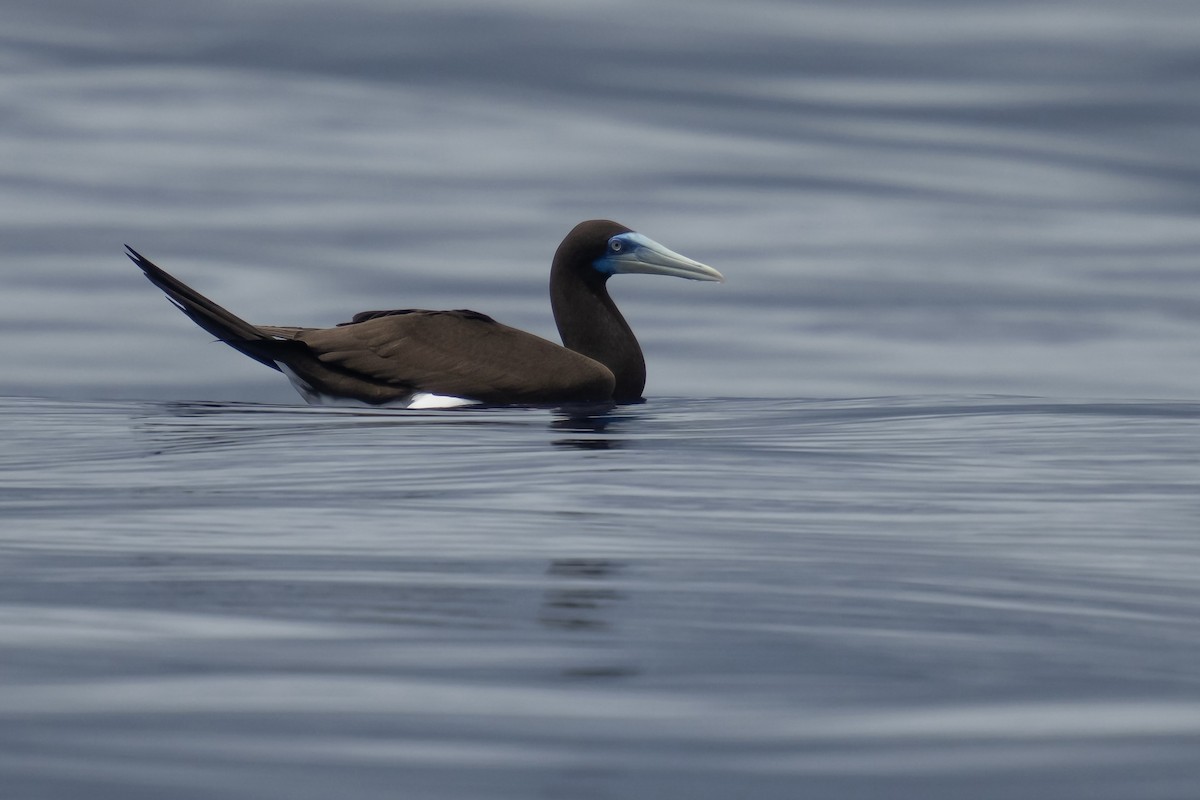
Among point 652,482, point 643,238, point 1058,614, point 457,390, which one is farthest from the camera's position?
point 643,238

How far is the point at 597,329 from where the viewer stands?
34.8 ft

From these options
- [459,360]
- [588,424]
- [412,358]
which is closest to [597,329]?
[459,360]

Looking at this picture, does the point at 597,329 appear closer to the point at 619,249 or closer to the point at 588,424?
the point at 619,249

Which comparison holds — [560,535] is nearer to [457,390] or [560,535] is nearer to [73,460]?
[73,460]

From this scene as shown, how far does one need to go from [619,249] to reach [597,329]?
0.48m

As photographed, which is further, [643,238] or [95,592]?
[643,238]

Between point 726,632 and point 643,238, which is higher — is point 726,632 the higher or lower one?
the lower one

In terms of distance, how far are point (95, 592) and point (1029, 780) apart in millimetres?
2033

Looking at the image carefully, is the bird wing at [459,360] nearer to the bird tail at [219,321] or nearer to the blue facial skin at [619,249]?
the bird tail at [219,321]

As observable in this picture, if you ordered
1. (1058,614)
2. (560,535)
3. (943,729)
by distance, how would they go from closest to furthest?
(943,729), (1058,614), (560,535)

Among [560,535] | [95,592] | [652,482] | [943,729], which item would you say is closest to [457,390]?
[652,482]

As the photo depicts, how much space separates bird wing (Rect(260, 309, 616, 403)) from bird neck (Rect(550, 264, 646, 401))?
2.67 ft

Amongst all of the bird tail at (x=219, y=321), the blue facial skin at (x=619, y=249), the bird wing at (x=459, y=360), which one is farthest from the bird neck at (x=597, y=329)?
the bird tail at (x=219, y=321)

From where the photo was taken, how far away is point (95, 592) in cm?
381
